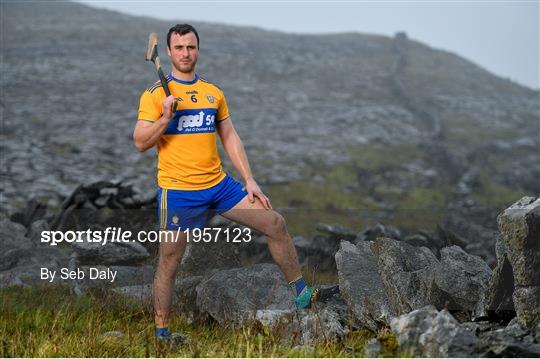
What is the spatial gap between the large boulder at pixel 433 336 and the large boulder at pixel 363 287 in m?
1.00

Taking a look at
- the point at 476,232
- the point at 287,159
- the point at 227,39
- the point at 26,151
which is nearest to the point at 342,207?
the point at 287,159

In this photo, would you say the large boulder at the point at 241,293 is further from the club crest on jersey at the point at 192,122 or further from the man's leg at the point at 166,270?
the club crest on jersey at the point at 192,122

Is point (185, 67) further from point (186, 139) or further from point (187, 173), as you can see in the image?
point (187, 173)

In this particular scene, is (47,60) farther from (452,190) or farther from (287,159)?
(452,190)

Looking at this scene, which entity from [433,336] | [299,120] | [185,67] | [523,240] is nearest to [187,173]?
[185,67]

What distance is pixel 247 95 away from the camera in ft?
169

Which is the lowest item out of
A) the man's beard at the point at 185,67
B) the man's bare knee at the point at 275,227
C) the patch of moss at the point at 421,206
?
the patch of moss at the point at 421,206

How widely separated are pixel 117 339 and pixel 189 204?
1.68 meters

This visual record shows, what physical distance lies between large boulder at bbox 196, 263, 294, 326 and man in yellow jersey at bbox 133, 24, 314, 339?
1108 mm

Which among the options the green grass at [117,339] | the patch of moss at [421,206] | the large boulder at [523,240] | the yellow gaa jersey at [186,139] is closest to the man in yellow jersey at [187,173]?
the yellow gaa jersey at [186,139]

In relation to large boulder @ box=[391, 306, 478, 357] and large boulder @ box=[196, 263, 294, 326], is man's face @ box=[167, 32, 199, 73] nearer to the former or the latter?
large boulder @ box=[196, 263, 294, 326]

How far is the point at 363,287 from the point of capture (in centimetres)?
865

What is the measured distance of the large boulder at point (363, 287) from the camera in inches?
325

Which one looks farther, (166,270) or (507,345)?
(166,270)
